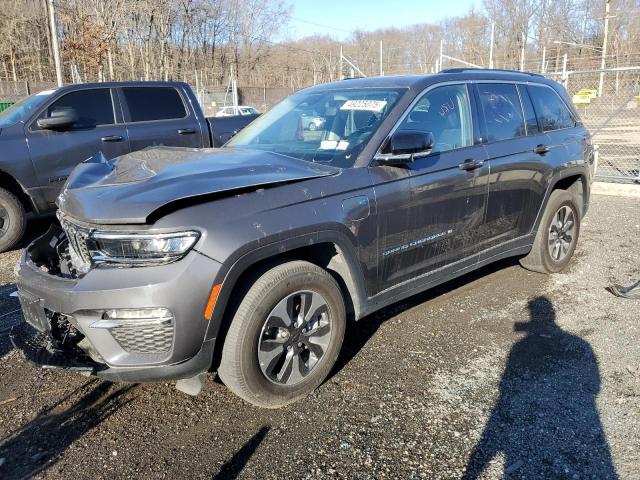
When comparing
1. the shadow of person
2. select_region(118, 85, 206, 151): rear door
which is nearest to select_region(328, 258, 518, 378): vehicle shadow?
the shadow of person

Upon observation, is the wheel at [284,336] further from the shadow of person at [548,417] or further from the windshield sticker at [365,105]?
the windshield sticker at [365,105]

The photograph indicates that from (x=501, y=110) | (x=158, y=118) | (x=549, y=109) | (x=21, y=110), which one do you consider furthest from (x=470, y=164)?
(x=21, y=110)

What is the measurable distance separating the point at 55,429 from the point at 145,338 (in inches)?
34.4

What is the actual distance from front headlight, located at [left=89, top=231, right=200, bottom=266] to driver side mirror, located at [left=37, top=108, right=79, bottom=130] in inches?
170

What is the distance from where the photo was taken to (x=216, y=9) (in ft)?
175

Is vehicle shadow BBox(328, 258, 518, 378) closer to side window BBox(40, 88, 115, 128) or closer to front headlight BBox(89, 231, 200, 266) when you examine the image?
front headlight BBox(89, 231, 200, 266)

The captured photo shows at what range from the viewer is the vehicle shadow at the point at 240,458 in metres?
2.55

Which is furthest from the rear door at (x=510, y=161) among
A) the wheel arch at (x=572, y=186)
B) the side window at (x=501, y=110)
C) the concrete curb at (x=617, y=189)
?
the concrete curb at (x=617, y=189)

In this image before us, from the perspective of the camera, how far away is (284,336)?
9.81 ft

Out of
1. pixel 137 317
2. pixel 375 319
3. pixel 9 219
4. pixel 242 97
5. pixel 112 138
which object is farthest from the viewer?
pixel 242 97

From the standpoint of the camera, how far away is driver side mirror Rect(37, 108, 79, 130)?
6.18m

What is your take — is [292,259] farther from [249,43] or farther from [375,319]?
[249,43]

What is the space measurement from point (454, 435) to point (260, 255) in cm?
140

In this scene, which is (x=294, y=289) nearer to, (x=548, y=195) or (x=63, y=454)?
(x=63, y=454)
